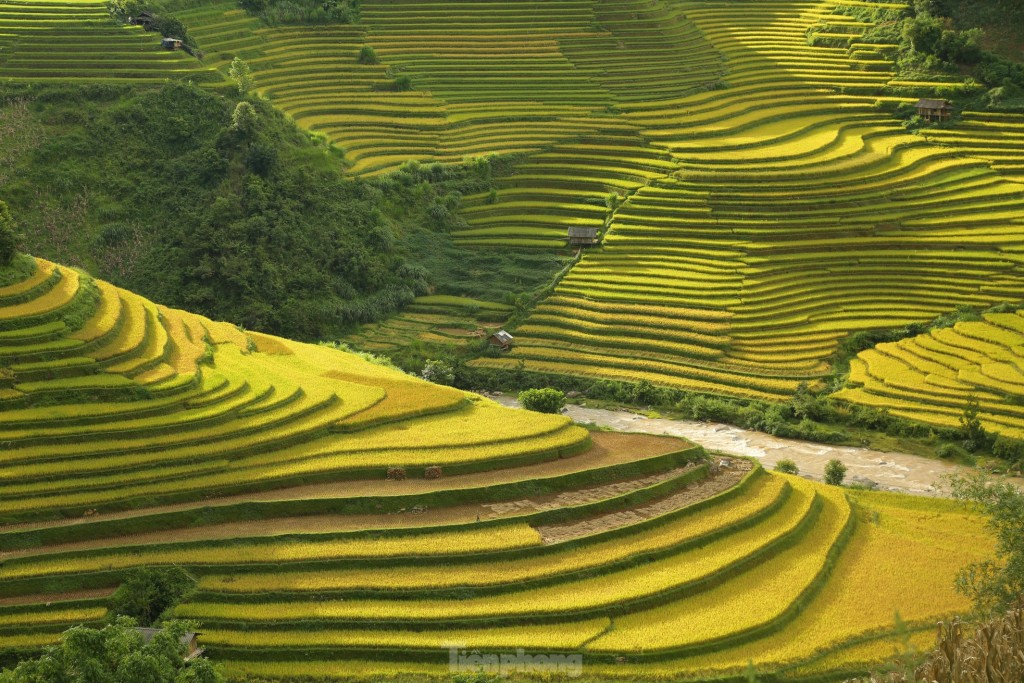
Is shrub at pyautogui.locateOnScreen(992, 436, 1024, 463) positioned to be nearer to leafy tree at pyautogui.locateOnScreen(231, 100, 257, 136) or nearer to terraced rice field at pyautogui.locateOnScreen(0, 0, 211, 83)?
leafy tree at pyautogui.locateOnScreen(231, 100, 257, 136)

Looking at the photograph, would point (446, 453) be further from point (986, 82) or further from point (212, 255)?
point (986, 82)

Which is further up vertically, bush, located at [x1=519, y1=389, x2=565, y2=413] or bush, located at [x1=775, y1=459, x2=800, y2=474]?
bush, located at [x1=519, y1=389, x2=565, y2=413]

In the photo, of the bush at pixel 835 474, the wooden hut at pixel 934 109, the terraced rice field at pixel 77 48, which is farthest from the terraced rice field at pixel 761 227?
the terraced rice field at pixel 77 48

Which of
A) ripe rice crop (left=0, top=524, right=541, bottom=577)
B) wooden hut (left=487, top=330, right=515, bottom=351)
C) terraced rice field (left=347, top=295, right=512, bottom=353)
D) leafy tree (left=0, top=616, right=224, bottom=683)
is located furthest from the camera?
terraced rice field (left=347, top=295, right=512, bottom=353)

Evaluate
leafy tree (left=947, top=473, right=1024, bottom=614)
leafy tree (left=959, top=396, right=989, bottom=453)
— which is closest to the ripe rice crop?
leafy tree (left=947, top=473, right=1024, bottom=614)

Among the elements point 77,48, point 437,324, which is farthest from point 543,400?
point 77,48

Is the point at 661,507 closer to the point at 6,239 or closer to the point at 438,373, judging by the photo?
the point at 438,373

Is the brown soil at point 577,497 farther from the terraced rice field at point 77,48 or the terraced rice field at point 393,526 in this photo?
the terraced rice field at point 77,48
